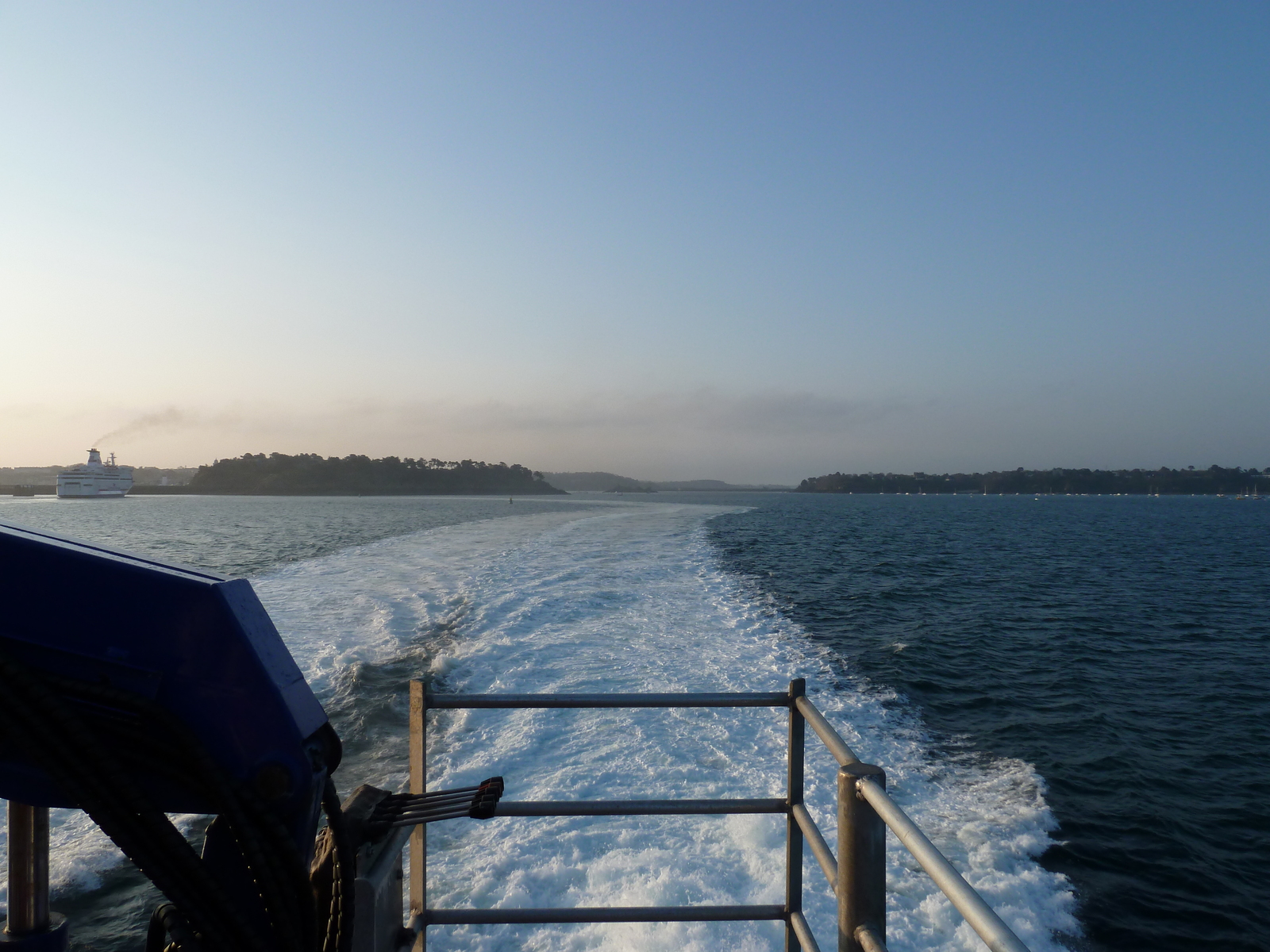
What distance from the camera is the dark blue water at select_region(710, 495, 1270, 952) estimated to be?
546 centimetres

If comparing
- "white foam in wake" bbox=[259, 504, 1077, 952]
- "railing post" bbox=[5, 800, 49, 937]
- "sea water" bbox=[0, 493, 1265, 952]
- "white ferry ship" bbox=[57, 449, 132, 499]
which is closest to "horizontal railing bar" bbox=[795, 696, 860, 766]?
"railing post" bbox=[5, 800, 49, 937]

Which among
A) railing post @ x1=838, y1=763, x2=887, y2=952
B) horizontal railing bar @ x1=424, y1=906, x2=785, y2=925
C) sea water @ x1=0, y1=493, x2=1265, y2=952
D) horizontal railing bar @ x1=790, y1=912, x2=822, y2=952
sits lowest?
sea water @ x1=0, y1=493, x2=1265, y2=952

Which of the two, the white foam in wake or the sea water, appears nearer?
the white foam in wake

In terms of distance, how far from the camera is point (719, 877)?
4.46m

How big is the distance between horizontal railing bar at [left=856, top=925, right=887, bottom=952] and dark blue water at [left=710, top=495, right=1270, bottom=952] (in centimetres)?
456

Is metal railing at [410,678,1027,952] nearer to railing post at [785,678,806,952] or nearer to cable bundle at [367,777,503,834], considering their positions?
railing post at [785,678,806,952]

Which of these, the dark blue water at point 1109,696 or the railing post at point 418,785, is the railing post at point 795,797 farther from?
the dark blue water at point 1109,696

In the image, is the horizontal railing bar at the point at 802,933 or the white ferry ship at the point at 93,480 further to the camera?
the white ferry ship at the point at 93,480

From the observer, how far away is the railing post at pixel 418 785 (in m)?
2.00

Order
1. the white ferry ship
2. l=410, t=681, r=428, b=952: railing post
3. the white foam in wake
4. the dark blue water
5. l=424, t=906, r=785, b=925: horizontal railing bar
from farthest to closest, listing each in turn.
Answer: the white ferry ship → the dark blue water → the white foam in wake → l=424, t=906, r=785, b=925: horizontal railing bar → l=410, t=681, r=428, b=952: railing post

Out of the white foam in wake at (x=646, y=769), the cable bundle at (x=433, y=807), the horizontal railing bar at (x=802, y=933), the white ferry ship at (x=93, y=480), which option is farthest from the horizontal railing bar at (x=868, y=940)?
the white ferry ship at (x=93, y=480)

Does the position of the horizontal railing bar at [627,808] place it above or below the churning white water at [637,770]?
above

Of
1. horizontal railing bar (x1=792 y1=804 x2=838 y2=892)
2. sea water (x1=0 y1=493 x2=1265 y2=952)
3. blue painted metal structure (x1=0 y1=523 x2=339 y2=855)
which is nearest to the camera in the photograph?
blue painted metal structure (x1=0 y1=523 x2=339 y2=855)

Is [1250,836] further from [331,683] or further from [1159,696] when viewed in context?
[331,683]
